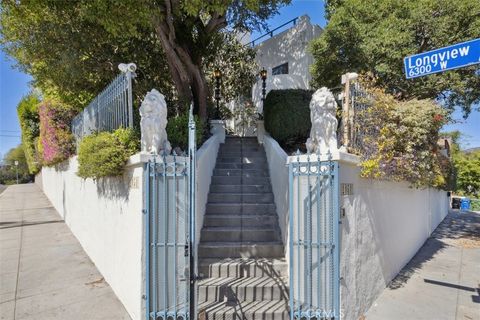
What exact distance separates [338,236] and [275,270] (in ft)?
4.23

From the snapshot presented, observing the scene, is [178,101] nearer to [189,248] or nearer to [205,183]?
[205,183]

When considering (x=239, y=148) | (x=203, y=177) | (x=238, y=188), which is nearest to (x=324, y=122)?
(x=203, y=177)

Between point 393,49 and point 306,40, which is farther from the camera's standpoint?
point 306,40

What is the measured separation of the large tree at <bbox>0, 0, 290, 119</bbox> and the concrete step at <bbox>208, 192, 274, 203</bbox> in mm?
3498

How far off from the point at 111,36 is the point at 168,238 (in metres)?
6.46

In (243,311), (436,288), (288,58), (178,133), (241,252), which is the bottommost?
(436,288)

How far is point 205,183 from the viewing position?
6109 mm

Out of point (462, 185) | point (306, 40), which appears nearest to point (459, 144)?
point (462, 185)

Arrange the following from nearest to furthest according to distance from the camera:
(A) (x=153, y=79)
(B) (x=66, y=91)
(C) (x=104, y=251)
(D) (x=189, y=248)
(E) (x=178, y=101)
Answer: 1. (D) (x=189, y=248)
2. (C) (x=104, y=251)
3. (E) (x=178, y=101)
4. (B) (x=66, y=91)
5. (A) (x=153, y=79)

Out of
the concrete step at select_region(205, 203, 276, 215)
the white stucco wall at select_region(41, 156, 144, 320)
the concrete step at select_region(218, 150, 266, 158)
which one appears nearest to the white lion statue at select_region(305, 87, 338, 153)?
the concrete step at select_region(205, 203, 276, 215)

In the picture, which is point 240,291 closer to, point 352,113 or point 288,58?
point 352,113

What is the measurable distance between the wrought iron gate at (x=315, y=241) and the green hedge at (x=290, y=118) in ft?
13.9

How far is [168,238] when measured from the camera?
4.00 metres

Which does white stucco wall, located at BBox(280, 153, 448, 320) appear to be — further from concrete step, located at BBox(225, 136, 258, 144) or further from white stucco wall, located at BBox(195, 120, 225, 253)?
concrete step, located at BBox(225, 136, 258, 144)
